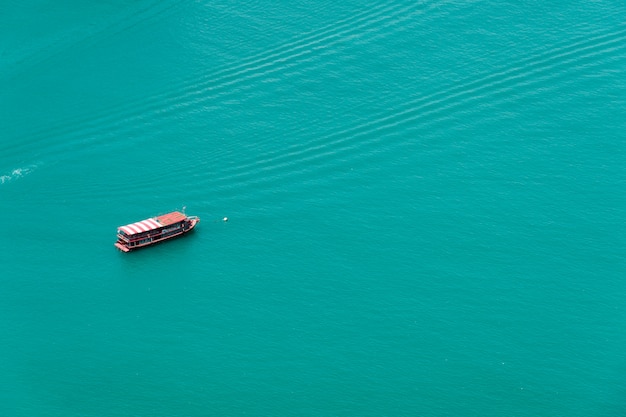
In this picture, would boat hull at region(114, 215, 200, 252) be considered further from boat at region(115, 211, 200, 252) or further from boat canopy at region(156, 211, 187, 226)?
boat canopy at region(156, 211, 187, 226)

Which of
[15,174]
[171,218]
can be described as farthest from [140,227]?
[15,174]

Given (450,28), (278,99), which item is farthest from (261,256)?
(450,28)

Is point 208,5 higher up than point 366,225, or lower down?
higher up

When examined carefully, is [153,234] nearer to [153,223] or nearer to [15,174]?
[153,223]

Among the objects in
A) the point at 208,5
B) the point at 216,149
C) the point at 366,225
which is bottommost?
the point at 366,225

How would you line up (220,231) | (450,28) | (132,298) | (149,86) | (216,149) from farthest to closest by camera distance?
(450,28), (149,86), (216,149), (220,231), (132,298)

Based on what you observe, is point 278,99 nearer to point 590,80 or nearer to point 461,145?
point 461,145

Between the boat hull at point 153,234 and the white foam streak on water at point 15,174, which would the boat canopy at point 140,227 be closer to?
the boat hull at point 153,234

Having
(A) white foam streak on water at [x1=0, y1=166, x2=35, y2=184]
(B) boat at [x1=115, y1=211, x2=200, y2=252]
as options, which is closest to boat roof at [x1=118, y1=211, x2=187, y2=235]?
(B) boat at [x1=115, y1=211, x2=200, y2=252]
